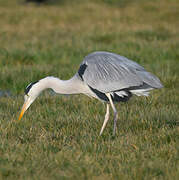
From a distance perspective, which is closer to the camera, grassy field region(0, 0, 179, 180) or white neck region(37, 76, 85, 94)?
grassy field region(0, 0, 179, 180)

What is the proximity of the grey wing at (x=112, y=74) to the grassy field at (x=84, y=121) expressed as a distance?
62cm

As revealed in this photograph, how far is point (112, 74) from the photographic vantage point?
5.50 metres

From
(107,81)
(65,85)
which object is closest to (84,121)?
(65,85)

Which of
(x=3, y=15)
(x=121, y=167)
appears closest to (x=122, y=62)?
(x=121, y=167)

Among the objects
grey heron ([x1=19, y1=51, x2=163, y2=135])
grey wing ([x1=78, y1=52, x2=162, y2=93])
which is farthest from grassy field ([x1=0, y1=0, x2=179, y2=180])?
grey wing ([x1=78, y1=52, x2=162, y2=93])

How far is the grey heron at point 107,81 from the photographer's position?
5.33 meters

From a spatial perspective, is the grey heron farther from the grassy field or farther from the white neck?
the grassy field

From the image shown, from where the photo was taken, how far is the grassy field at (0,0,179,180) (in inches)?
166

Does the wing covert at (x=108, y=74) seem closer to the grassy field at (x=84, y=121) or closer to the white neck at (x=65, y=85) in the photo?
the white neck at (x=65, y=85)

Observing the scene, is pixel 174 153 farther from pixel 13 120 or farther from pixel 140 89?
pixel 13 120

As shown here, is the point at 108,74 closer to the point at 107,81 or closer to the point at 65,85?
the point at 107,81

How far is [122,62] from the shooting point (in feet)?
18.4

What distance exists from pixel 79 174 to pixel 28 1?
23.3m

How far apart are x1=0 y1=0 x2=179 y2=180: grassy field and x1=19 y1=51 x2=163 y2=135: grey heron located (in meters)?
0.46
